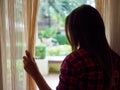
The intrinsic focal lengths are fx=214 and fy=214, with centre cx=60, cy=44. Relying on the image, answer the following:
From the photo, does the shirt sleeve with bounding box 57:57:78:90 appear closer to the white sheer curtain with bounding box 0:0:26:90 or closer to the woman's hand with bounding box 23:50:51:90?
the woman's hand with bounding box 23:50:51:90

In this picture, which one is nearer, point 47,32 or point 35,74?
point 35,74

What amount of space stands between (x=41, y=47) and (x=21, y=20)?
1.10 feet

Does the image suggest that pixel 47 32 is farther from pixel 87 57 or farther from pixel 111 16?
pixel 87 57

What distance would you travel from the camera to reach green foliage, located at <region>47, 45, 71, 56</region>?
1867mm

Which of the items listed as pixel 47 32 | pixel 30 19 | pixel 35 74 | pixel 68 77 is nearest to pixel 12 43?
pixel 30 19

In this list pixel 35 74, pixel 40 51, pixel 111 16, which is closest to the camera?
pixel 35 74

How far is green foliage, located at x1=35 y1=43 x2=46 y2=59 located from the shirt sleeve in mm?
797

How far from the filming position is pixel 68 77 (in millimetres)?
1043

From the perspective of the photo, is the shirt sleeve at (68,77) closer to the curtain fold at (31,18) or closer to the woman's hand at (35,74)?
the woman's hand at (35,74)

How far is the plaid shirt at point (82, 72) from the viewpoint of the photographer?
1006 millimetres

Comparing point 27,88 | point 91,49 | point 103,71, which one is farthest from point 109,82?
point 27,88

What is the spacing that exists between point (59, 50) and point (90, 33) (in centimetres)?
85

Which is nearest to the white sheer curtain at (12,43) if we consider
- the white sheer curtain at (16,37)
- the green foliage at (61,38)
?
the white sheer curtain at (16,37)

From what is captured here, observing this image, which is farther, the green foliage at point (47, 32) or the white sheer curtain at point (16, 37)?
the green foliage at point (47, 32)
